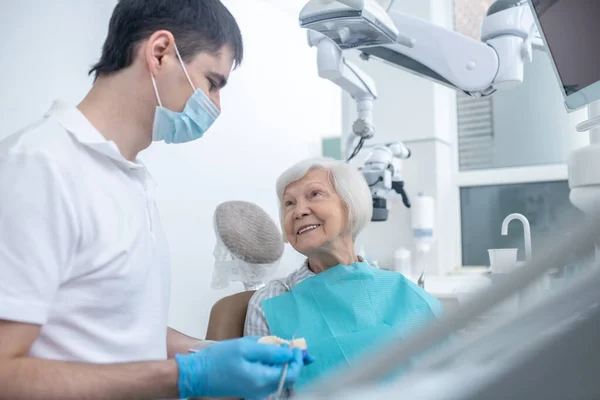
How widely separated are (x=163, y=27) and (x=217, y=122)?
191 centimetres

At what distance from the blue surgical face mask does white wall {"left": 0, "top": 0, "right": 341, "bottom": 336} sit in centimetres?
103

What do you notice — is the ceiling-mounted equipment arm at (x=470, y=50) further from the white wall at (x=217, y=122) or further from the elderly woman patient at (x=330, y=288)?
the white wall at (x=217, y=122)

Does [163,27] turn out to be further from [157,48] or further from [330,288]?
[330,288]

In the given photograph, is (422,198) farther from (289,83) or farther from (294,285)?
(294,285)

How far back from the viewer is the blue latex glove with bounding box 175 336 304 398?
2.78ft

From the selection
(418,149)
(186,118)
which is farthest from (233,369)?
(418,149)

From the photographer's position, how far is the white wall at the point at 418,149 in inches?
129

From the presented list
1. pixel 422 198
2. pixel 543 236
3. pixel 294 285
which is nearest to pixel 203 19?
pixel 294 285

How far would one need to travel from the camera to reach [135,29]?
114cm

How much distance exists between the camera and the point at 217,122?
9.98ft

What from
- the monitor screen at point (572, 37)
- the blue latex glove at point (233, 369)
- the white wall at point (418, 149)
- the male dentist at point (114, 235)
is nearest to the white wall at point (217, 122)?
the white wall at point (418, 149)

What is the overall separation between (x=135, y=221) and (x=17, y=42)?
4.25ft

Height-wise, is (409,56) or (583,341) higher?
(409,56)

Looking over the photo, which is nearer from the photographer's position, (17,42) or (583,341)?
(583,341)
